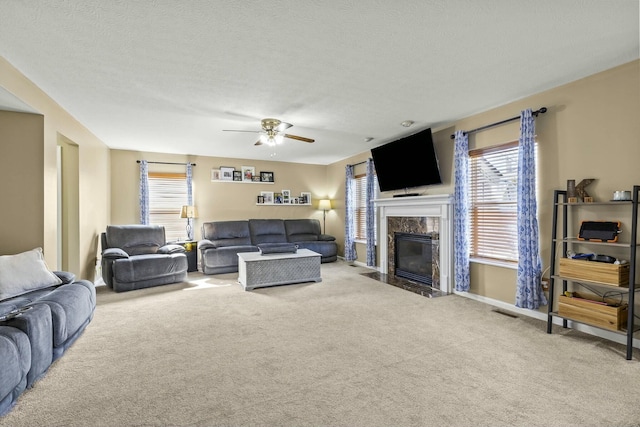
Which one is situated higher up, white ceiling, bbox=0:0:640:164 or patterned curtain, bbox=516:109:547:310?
white ceiling, bbox=0:0:640:164

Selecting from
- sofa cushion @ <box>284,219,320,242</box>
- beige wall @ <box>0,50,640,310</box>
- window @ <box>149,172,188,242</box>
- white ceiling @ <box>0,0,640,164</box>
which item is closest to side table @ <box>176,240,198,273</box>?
window @ <box>149,172,188,242</box>

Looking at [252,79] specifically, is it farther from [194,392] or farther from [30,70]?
[194,392]

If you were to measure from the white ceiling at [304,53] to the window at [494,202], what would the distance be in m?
0.65

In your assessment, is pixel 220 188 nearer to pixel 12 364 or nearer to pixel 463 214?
pixel 463 214

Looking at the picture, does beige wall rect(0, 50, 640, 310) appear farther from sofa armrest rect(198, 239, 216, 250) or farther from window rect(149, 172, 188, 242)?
sofa armrest rect(198, 239, 216, 250)

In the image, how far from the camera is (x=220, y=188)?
7.00 m

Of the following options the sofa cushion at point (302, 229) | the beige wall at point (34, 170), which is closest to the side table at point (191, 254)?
the sofa cushion at point (302, 229)

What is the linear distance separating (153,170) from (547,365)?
23.1ft

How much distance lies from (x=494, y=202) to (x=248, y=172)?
17.4ft

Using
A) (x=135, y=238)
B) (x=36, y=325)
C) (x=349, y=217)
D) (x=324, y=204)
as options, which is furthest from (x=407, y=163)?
(x=135, y=238)

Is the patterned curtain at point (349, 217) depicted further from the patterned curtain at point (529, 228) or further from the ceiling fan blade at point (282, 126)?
the patterned curtain at point (529, 228)

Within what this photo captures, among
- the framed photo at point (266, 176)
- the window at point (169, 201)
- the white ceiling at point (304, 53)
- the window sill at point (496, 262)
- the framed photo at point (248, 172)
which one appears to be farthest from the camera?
the framed photo at point (266, 176)

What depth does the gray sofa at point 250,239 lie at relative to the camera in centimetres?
586

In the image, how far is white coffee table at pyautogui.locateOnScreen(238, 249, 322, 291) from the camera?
469 cm
